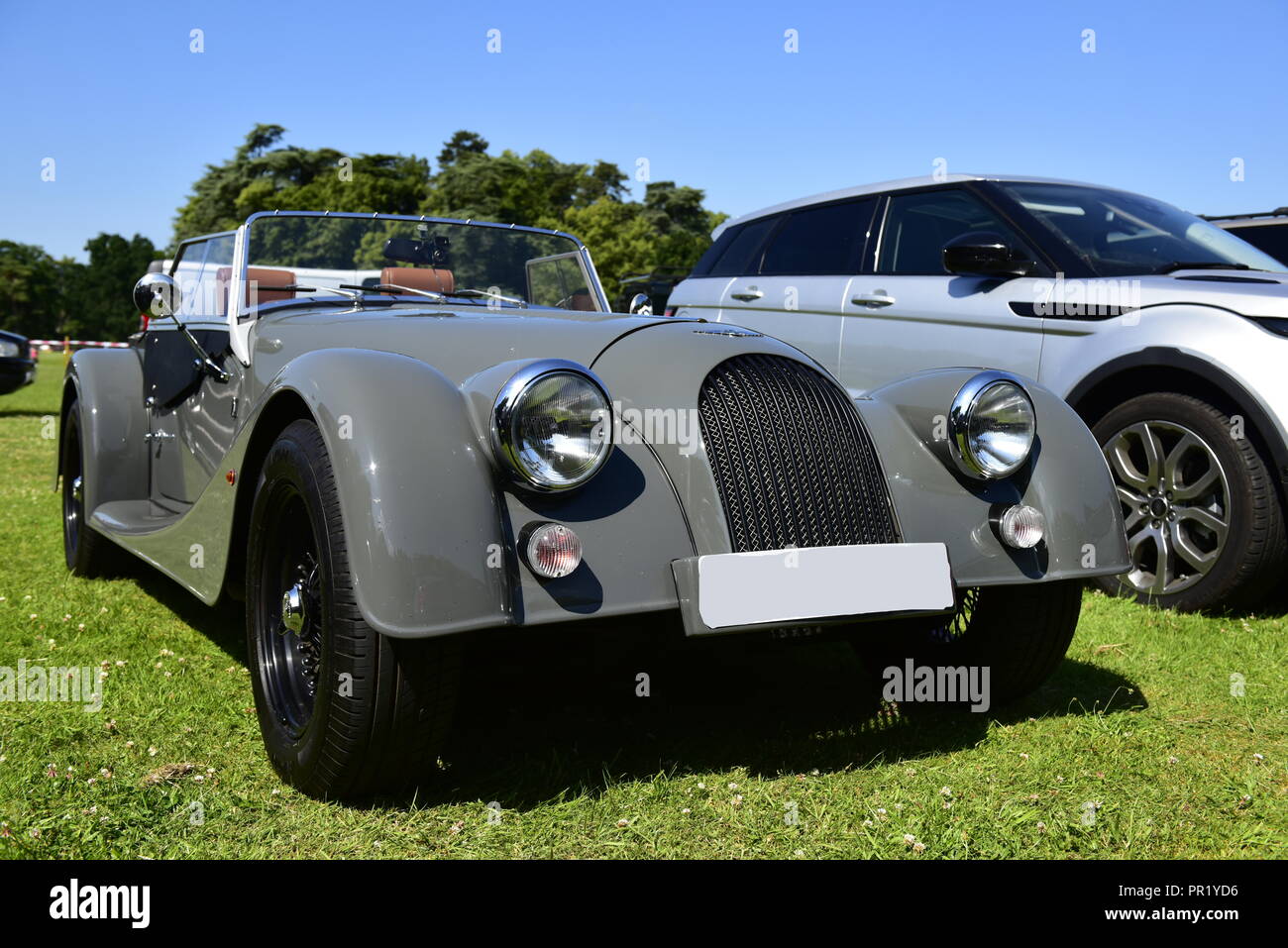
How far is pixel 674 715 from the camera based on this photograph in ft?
11.2

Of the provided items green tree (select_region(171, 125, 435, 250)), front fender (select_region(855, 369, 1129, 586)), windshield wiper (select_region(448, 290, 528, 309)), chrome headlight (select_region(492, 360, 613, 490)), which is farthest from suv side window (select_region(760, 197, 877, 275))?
green tree (select_region(171, 125, 435, 250))

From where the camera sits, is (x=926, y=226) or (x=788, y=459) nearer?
(x=788, y=459)

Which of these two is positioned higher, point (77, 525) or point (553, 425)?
point (553, 425)

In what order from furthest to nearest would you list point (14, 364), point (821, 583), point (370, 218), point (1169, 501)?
point (14, 364) → point (1169, 501) → point (370, 218) → point (821, 583)

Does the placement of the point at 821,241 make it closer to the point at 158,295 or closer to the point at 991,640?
the point at 991,640

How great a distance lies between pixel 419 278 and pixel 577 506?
2086mm

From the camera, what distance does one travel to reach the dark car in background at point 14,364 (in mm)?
14242

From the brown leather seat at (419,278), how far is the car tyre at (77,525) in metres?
1.79

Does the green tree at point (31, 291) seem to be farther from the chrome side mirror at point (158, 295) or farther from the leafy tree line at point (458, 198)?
the chrome side mirror at point (158, 295)

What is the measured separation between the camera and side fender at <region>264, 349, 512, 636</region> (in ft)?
7.68

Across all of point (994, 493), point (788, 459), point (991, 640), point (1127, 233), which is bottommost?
point (991, 640)

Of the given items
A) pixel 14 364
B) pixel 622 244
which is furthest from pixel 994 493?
pixel 622 244

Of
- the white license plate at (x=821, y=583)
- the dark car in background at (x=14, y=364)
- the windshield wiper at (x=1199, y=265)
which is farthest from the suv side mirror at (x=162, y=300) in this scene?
the dark car in background at (x=14, y=364)
